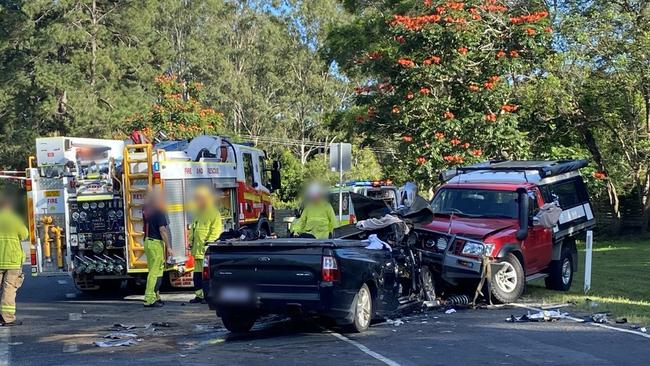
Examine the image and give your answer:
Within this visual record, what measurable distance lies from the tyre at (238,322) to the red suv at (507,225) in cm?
305

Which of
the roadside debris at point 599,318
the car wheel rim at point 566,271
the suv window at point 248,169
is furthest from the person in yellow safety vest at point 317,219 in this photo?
the suv window at point 248,169

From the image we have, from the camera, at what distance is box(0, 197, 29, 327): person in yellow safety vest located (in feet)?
38.9

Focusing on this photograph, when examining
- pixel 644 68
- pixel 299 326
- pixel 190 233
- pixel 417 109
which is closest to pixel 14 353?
pixel 299 326

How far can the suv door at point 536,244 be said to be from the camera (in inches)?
520

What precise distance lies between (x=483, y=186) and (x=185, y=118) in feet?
86.7

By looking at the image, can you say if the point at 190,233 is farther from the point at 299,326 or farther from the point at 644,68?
the point at 644,68

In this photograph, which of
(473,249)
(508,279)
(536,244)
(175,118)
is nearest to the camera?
(473,249)

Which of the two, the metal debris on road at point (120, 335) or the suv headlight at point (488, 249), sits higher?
the suv headlight at point (488, 249)

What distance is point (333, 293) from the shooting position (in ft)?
30.5

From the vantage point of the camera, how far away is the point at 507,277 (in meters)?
12.5

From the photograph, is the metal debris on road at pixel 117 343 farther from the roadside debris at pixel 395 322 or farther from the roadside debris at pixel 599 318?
the roadside debris at pixel 599 318

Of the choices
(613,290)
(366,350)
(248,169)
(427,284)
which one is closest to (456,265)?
(427,284)

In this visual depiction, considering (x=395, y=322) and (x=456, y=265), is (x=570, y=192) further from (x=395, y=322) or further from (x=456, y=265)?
(x=395, y=322)

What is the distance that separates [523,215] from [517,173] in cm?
172
